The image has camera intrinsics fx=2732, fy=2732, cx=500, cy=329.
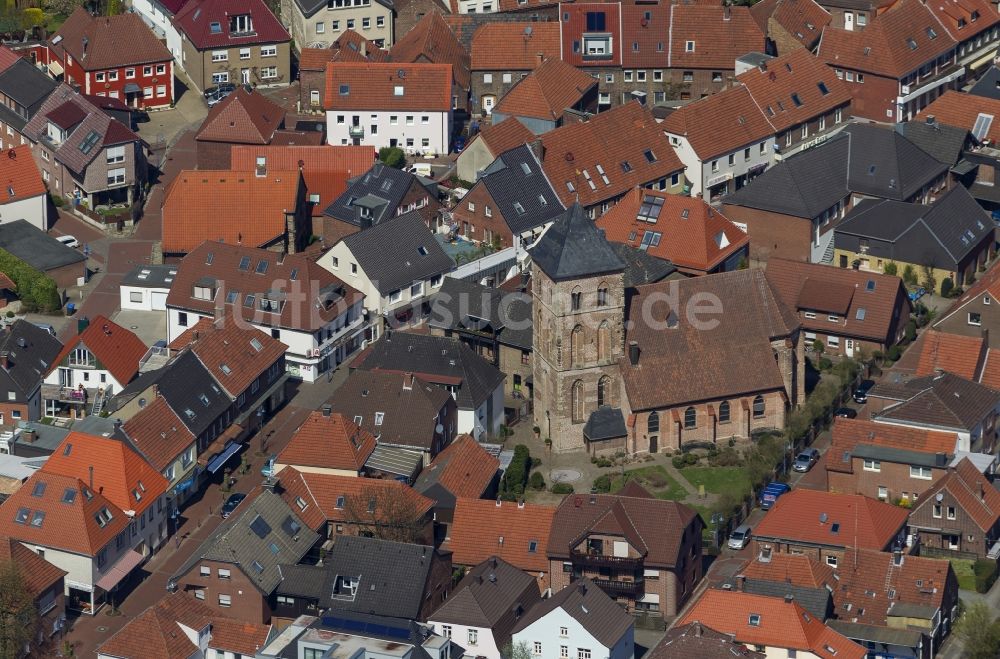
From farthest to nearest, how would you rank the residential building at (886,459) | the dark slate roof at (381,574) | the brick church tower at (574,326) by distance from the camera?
the brick church tower at (574,326), the residential building at (886,459), the dark slate roof at (381,574)

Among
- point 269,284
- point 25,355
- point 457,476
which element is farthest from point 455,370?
point 25,355

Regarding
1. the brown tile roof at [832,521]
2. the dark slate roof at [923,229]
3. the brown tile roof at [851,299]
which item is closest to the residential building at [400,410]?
the brown tile roof at [832,521]

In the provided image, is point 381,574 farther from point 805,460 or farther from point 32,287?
point 32,287

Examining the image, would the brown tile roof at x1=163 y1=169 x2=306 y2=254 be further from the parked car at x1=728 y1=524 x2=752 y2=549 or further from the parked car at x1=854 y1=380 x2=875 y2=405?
the parked car at x1=728 y1=524 x2=752 y2=549

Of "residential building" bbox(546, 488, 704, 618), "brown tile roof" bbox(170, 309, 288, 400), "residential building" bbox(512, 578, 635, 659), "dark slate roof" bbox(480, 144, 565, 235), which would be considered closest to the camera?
"residential building" bbox(512, 578, 635, 659)

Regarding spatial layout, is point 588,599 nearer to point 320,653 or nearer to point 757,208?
point 320,653

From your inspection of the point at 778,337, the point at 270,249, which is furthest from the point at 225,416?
the point at 778,337

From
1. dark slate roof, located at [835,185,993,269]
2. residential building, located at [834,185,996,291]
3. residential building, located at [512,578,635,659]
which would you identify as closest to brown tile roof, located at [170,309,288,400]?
residential building, located at [512,578,635,659]

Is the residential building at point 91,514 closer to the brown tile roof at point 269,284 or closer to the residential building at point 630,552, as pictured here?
the brown tile roof at point 269,284
